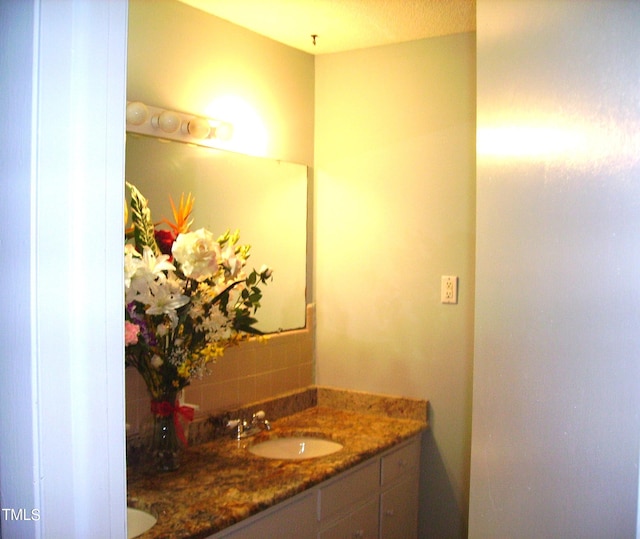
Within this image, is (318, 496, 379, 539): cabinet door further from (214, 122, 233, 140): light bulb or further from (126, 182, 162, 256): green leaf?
(214, 122, 233, 140): light bulb

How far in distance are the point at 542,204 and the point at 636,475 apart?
1.67ft

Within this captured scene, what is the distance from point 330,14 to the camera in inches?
100

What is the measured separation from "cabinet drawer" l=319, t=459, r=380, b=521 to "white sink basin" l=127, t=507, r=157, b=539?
61 cm

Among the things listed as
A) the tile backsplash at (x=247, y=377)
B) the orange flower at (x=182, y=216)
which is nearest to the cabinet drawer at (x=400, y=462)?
the tile backsplash at (x=247, y=377)

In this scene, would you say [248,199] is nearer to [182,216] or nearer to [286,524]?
[182,216]

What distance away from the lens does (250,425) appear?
2613 mm

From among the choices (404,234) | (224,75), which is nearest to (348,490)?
(404,234)

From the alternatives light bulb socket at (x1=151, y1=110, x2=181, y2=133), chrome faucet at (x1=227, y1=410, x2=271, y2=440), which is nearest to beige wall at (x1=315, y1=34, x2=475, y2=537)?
chrome faucet at (x1=227, y1=410, x2=271, y2=440)

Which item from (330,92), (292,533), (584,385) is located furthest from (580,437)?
(330,92)

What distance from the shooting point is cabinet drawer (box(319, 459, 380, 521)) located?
2.24 m

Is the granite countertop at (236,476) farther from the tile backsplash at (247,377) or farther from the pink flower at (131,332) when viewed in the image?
the pink flower at (131,332)

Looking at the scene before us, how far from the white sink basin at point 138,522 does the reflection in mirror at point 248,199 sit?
3.15 ft

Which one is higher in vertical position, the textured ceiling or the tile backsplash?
the textured ceiling

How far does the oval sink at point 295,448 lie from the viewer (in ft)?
8.35
